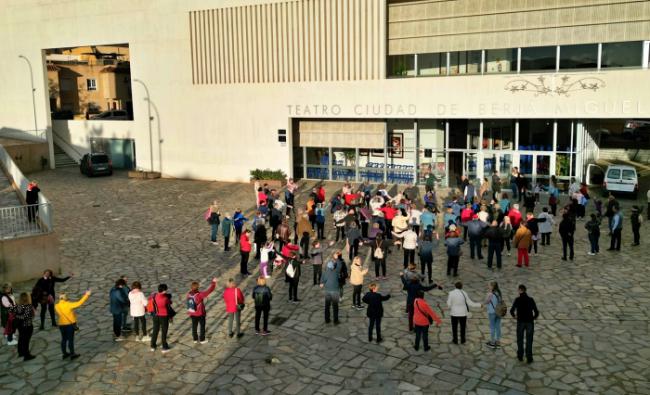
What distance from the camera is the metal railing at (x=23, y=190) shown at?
17.0m

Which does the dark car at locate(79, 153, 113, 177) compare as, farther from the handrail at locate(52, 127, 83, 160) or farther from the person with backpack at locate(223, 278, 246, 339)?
the person with backpack at locate(223, 278, 246, 339)

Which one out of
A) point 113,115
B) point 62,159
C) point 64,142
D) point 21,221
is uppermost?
A: point 113,115

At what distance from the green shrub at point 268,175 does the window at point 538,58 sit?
43.2 feet

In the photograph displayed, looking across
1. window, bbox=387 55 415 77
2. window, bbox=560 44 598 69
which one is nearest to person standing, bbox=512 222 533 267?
window, bbox=560 44 598 69

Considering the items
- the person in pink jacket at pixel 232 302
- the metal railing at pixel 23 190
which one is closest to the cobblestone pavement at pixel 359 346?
the person in pink jacket at pixel 232 302

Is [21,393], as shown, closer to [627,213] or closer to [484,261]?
[484,261]

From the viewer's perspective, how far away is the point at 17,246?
53.6 ft

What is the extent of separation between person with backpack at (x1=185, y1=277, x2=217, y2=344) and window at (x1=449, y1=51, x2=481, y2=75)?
66.5ft

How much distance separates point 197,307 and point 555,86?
19.6 m

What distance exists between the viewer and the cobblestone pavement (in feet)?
35.5

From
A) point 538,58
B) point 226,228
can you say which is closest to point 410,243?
point 226,228

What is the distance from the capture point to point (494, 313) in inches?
463

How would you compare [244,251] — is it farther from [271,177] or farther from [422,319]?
[271,177]

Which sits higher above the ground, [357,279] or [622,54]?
[622,54]
